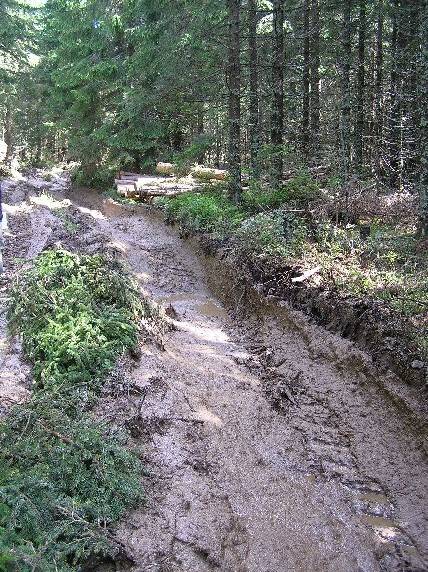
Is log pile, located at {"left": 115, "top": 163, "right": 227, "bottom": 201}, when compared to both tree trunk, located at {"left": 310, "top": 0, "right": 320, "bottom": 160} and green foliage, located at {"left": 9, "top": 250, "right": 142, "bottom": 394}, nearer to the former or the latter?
tree trunk, located at {"left": 310, "top": 0, "right": 320, "bottom": 160}

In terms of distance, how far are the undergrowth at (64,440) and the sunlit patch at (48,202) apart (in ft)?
43.8

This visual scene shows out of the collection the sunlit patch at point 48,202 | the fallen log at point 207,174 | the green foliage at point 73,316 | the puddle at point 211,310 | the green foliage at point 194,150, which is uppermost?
the green foliage at point 194,150

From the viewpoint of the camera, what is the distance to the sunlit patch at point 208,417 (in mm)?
6207

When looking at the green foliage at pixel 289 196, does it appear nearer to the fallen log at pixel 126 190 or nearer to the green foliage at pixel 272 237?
the green foliage at pixel 272 237

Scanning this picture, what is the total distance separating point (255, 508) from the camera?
4871 millimetres

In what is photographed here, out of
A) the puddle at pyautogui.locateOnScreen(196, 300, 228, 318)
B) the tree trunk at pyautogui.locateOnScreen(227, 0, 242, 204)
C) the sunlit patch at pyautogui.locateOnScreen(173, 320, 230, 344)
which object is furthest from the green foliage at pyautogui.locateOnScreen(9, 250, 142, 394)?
the tree trunk at pyautogui.locateOnScreen(227, 0, 242, 204)

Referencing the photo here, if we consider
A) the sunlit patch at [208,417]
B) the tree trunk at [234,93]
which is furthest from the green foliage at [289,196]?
the sunlit patch at [208,417]

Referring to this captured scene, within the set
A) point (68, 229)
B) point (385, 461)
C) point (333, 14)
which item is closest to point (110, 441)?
point (385, 461)

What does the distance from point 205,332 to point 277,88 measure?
27.8ft

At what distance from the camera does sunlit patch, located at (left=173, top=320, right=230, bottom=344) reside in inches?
352

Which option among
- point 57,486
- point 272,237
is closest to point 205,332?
point 272,237

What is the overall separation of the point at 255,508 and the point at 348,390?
267cm

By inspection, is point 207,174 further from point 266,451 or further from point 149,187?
point 266,451

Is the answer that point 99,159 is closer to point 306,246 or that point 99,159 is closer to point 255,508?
point 306,246
